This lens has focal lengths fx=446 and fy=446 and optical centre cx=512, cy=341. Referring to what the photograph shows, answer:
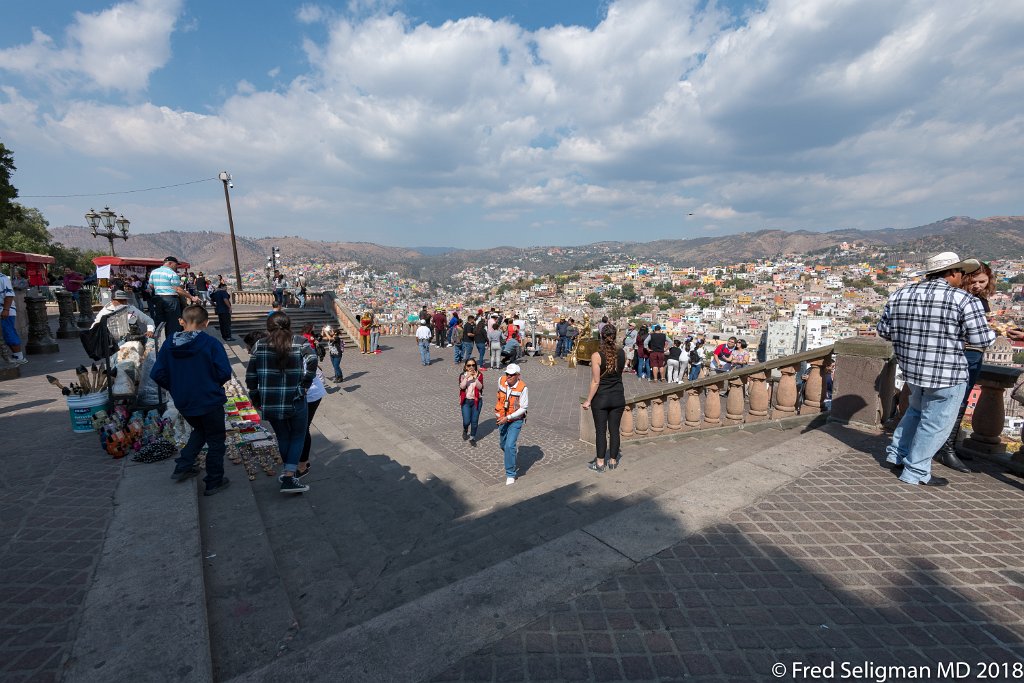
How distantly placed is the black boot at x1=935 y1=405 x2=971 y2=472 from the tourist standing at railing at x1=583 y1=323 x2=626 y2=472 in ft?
9.24

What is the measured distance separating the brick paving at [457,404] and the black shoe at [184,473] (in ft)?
10.2

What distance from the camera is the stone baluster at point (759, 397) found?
18.8 feet

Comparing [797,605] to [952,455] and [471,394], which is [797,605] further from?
[471,394]

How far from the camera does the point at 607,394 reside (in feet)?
17.5

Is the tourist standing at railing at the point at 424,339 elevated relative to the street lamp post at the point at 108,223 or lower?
lower

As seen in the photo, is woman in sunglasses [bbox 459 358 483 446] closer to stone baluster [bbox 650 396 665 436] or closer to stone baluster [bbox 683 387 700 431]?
stone baluster [bbox 650 396 665 436]

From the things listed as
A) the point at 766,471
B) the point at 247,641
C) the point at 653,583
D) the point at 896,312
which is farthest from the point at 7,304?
the point at 896,312

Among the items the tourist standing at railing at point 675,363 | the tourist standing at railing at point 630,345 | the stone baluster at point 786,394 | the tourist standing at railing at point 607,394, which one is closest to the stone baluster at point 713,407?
the stone baluster at point 786,394

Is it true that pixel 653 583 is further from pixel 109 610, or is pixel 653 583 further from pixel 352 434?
pixel 352 434

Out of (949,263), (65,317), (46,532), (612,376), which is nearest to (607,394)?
(612,376)

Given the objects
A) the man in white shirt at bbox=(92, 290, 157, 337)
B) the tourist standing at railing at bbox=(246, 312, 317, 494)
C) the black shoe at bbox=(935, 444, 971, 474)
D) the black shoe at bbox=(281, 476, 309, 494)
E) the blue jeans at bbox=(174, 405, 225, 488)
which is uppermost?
the man in white shirt at bbox=(92, 290, 157, 337)

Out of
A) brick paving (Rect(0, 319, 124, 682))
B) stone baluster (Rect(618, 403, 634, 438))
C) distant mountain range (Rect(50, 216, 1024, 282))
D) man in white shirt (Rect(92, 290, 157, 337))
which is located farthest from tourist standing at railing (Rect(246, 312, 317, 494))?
distant mountain range (Rect(50, 216, 1024, 282))

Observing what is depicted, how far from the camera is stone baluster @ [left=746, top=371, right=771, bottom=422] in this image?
574cm

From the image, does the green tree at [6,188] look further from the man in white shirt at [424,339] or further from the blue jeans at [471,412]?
the blue jeans at [471,412]
